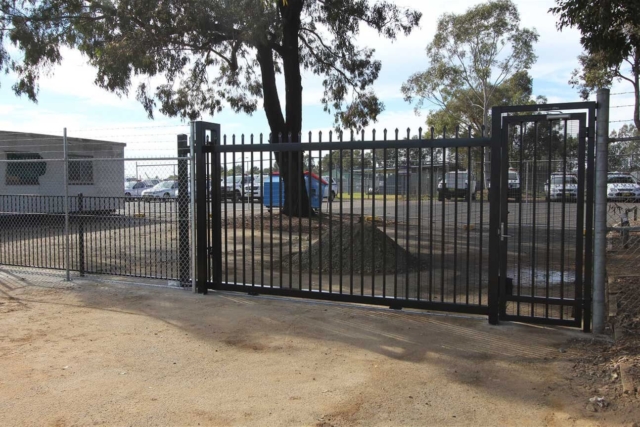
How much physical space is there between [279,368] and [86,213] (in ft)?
41.8

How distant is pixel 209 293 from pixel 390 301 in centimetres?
273

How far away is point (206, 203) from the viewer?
7.30 m

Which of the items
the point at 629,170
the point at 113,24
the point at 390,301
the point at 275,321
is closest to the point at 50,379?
the point at 275,321

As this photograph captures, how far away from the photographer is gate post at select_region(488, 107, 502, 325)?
18.0ft

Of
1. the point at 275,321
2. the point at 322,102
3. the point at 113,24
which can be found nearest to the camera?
the point at 275,321

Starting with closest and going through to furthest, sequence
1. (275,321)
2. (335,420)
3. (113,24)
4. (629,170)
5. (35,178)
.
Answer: (335,420) → (629,170) → (275,321) → (113,24) → (35,178)

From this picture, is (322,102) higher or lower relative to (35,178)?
higher

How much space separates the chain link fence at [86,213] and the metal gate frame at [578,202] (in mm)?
4214

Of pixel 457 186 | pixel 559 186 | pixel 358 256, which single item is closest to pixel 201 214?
pixel 358 256

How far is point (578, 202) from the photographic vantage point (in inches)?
202

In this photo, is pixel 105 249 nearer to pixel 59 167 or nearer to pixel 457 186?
pixel 457 186

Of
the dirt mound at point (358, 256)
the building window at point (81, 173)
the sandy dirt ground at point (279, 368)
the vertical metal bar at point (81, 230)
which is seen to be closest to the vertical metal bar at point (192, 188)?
the sandy dirt ground at point (279, 368)

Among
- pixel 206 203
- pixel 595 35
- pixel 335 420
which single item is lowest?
pixel 335 420

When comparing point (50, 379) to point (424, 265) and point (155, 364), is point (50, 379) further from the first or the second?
point (424, 265)
